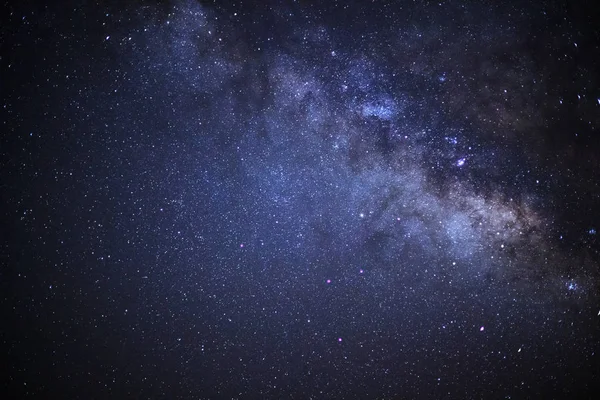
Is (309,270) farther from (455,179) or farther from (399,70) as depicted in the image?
(399,70)

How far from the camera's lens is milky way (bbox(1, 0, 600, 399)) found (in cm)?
173

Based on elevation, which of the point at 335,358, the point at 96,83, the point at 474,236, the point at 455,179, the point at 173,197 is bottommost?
the point at 335,358

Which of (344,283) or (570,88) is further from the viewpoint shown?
(570,88)

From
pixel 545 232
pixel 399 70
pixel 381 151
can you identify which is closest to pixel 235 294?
pixel 381 151

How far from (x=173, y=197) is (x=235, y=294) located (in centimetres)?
72

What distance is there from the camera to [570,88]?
210 centimetres

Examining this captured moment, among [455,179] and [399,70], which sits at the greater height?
[399,70]

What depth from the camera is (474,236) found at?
193cm

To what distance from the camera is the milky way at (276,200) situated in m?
1.73

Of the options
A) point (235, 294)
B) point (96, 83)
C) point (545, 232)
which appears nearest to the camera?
point (96, 83)

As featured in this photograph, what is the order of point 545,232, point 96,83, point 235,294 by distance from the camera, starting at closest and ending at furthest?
point 96,83, point 235,294, point 545,232

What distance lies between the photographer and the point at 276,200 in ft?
6.02

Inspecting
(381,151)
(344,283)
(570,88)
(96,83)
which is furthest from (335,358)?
(570,88)

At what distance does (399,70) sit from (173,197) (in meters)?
1.63
